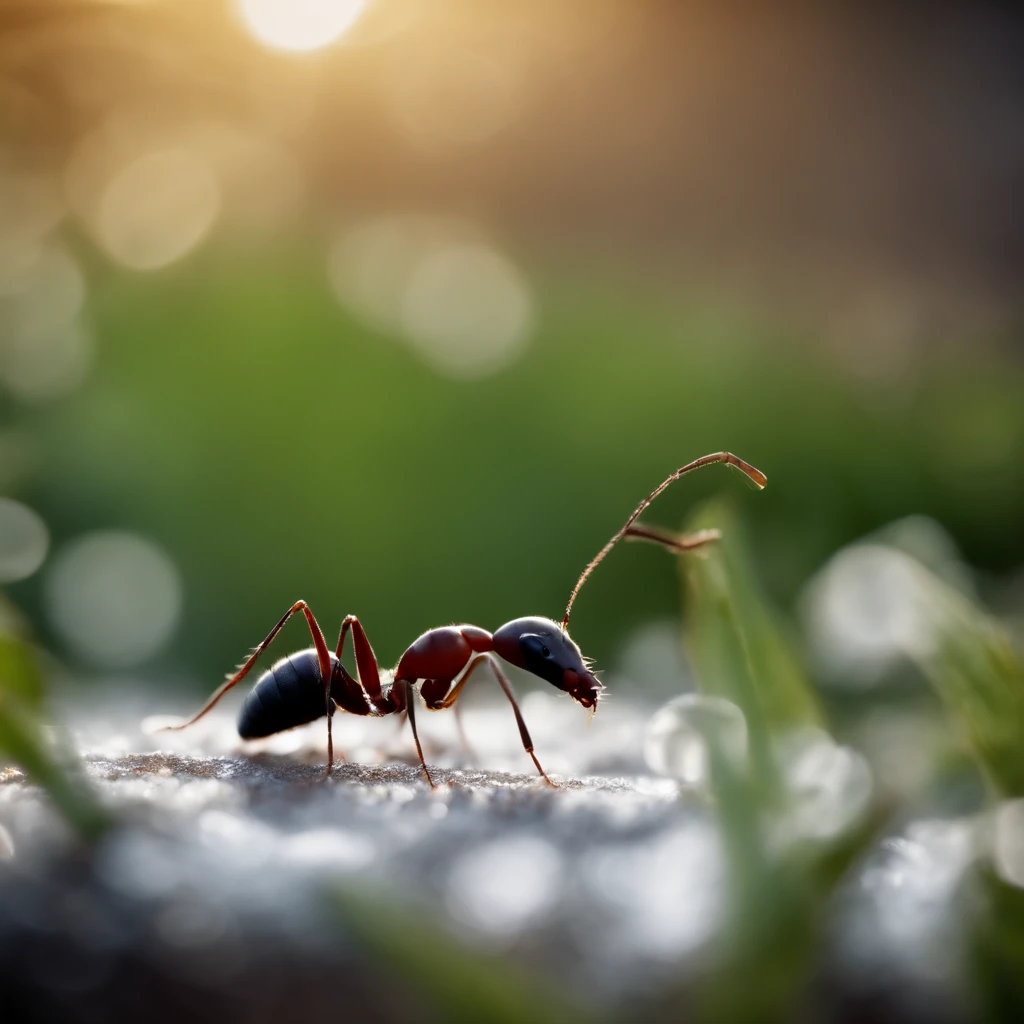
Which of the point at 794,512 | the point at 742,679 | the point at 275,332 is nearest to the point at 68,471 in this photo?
the point at 275,332

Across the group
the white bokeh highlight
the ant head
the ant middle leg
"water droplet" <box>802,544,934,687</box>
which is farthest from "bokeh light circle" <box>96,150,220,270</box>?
"water droplet" <box>802,544,934,687</box>

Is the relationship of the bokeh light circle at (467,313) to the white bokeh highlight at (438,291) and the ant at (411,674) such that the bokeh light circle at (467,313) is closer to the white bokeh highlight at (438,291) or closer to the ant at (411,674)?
the white bokeh highlight at (438,291)

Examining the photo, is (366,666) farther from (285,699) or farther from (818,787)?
(818,787)

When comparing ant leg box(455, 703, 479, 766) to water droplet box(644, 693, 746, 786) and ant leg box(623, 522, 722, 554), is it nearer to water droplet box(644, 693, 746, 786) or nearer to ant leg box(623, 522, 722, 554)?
ant leg box(623, 522, 722, 554)

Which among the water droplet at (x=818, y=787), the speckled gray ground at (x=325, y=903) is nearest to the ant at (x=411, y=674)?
the water droplet at (x=818, y=787)

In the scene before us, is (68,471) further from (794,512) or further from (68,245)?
(794,512)

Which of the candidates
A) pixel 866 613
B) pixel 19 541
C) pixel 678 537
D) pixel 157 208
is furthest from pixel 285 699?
pixel 157 208
